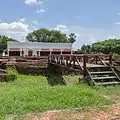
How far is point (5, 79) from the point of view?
13602 mm

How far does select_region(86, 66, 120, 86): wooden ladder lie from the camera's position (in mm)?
9555

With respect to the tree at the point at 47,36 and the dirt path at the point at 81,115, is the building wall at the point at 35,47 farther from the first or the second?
the dirt path at the point at 81,115

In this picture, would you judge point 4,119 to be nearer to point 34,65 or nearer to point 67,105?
point 67,105

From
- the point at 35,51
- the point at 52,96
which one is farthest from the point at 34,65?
the point at 35,51

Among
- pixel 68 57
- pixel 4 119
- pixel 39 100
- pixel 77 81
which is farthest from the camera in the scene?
pixel 68 57

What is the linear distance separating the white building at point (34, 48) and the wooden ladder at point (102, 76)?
39991 millimetres

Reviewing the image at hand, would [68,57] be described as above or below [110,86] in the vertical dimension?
above

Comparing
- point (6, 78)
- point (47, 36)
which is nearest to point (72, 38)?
point (47, 36)

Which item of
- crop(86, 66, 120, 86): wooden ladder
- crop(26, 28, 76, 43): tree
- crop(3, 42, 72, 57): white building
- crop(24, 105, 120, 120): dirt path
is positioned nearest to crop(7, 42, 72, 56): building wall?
crop(3, 42, 72, 57): white building

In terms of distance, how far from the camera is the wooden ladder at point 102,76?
955 cm

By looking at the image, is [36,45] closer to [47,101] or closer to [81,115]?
[47,101]

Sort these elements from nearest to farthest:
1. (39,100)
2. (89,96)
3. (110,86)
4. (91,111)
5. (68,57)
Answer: (91,111) → (39,100) → (89,96) → (110,86) → (68,57)

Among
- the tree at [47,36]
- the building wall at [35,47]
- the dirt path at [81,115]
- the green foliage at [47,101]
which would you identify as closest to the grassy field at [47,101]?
the green foliage at [47,101]

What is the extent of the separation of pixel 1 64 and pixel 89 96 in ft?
40.4
